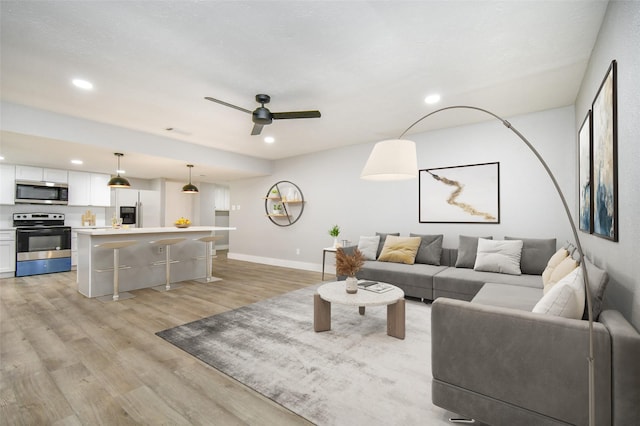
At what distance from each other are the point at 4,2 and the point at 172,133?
291 cm

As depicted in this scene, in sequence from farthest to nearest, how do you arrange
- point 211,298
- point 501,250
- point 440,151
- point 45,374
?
point 440,151
point 211,298
point 501,250
point 45,374

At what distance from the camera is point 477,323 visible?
5.11 ft

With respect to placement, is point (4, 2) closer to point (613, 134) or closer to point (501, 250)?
point (613, 134)

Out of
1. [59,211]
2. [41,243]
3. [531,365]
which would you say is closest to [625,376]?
[531,365]

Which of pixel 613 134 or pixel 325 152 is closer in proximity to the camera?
pixel 613 134

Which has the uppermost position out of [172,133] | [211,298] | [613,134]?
[172,133]

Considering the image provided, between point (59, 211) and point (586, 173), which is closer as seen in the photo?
point (586, 173)

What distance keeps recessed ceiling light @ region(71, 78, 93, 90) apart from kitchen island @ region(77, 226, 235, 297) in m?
2.04

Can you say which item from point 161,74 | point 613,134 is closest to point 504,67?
point 613,134

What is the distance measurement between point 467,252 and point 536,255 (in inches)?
30.6

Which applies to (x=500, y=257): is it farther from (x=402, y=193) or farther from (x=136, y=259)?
(x=136, y=259)

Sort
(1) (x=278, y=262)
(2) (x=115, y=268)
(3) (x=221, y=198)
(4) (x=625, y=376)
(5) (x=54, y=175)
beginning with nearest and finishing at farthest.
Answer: (4) (x=625, y=376) < (2) (x=115, y=268) < (5) (x=54, y=175) < (1) (x=278, y=262) < (3) (x=221, y=198)

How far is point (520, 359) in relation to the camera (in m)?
1.44

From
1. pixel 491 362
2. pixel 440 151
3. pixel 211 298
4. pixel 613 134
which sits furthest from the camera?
pixel 440 151
